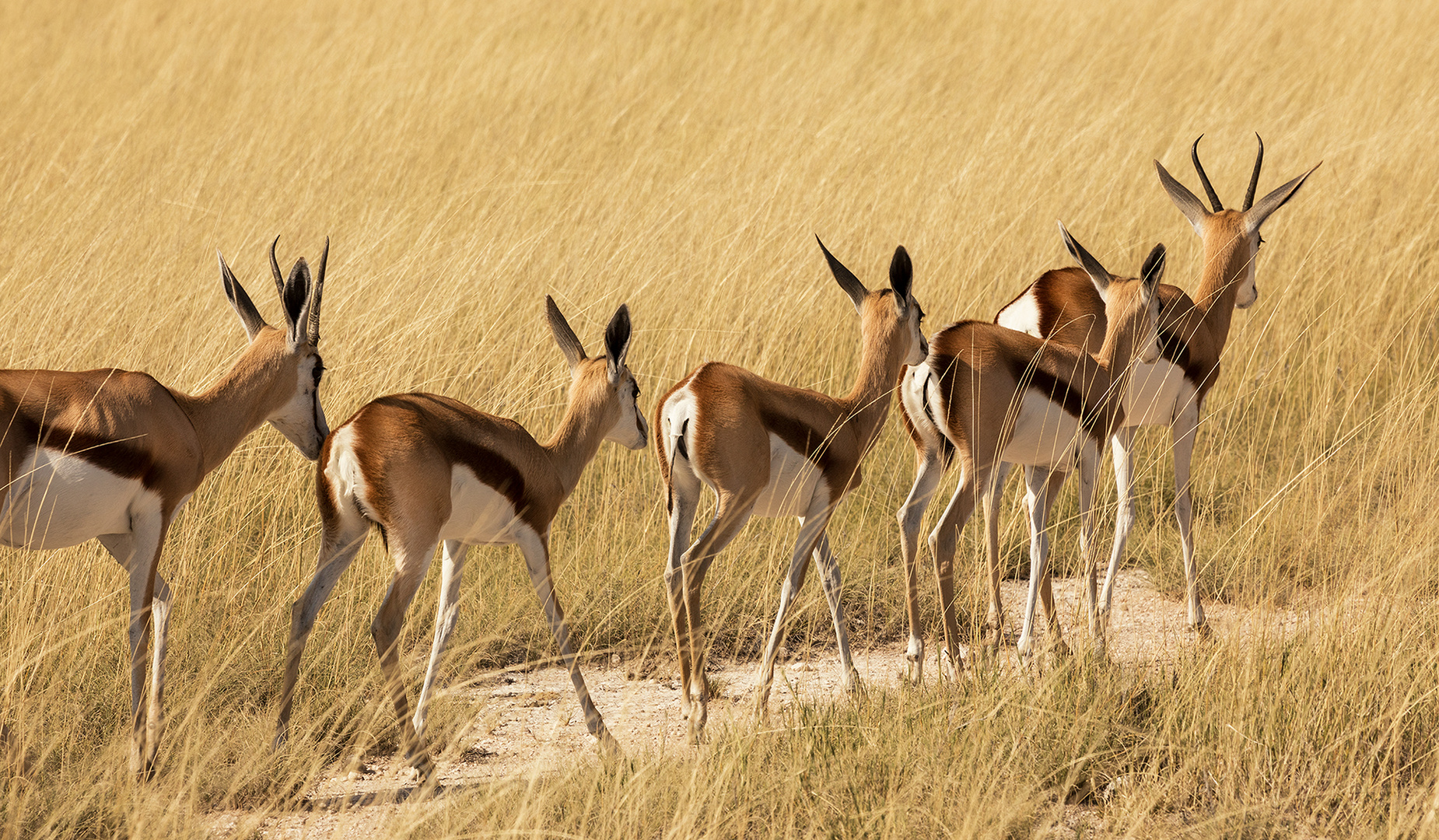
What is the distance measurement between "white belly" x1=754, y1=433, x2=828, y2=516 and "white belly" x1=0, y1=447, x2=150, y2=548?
1.90 meters

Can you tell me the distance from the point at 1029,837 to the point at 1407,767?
109 cm

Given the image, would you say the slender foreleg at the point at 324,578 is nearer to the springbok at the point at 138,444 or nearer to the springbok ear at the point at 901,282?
the springbok at the point at 138,444

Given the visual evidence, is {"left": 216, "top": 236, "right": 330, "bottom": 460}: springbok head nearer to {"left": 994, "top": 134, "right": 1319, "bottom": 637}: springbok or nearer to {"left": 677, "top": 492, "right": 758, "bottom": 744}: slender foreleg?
{"left": 677, "top": 492, "right": 758, "bottom": 744}: slender foreleg

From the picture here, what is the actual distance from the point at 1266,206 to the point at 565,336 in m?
3.08

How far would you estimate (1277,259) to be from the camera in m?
7.58

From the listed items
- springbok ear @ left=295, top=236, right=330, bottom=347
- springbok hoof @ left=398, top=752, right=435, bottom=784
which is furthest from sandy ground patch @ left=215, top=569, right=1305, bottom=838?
springbok ear @ left=295, top=236, right=330, bottom=347

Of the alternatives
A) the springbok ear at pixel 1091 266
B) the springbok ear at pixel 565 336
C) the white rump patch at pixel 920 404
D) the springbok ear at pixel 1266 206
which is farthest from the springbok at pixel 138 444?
the springbok ear at pixel 1266 206

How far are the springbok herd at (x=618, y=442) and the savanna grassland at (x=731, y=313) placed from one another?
0.93 ft

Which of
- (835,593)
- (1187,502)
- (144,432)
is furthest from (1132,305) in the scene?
(144,432)

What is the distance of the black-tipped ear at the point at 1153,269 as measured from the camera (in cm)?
469

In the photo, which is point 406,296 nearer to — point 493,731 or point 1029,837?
point 493,731

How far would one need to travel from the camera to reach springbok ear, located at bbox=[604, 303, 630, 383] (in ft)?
13.8

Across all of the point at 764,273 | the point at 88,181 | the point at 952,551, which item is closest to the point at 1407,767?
the point at 952,551

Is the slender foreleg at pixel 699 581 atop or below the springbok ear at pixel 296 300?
below
